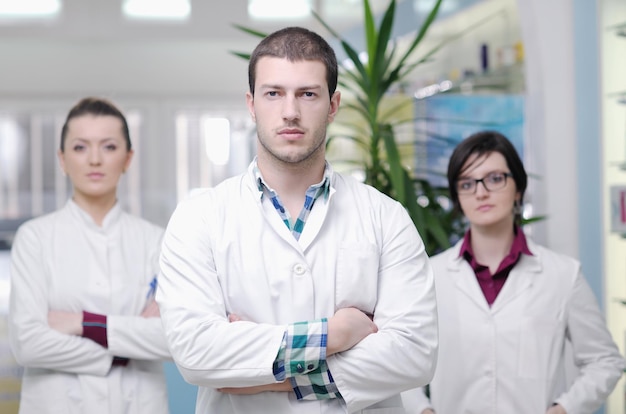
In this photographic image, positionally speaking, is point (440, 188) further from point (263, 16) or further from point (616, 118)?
point (263, 16)

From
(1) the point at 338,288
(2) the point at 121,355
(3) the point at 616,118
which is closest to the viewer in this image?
(1) the point at 338,288

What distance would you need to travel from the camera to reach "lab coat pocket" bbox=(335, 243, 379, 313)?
1.87 m

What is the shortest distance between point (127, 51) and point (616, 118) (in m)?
4.60

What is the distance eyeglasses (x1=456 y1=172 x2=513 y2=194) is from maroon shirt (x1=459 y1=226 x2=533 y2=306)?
0.51ft

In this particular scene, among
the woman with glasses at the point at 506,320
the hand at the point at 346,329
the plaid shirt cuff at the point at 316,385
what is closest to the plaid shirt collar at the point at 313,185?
the hand at the point at 346,329

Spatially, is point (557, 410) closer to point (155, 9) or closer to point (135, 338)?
point (135, 338)

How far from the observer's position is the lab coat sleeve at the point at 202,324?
176 centimetres

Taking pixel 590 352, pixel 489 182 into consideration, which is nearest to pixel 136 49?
pixel 489 182

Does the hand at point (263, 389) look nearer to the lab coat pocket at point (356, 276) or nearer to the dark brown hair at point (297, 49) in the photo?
the lab coat pocket at point (356, 276)

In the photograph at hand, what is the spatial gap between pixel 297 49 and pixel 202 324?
59 centimetres

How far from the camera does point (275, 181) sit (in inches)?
76.3

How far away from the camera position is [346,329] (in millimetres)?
1795

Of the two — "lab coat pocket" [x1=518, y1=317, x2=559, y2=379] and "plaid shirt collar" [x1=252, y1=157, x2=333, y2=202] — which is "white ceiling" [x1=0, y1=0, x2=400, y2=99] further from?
"plaid shirt collar" [x1=252, y1=157, x2=333, y2=202]

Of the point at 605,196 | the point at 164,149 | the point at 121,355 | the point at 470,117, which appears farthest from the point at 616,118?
the point at 164,149
